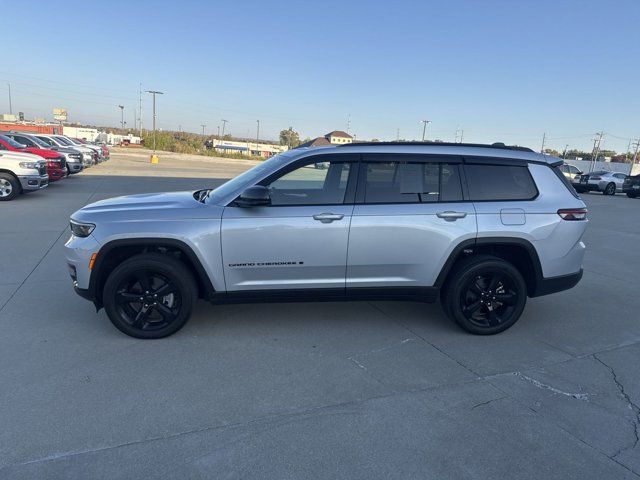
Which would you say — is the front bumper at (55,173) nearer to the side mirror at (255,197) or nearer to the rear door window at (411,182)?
the side mirror at (255,197)

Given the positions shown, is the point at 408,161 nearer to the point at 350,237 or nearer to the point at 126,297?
the point at 350,237

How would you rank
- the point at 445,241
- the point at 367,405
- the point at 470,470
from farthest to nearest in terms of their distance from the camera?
the point at 445,241, the point at 367,405, the point at 470,470

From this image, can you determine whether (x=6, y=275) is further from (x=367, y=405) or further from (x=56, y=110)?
(x=56, y=110)

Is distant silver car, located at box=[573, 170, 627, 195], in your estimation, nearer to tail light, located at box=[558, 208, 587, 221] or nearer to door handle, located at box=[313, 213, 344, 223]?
tail light, located at box=[558, 208, 587, 221]

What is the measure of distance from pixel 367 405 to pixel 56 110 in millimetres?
97972

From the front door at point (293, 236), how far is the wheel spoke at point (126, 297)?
823mm

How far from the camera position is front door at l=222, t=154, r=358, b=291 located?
3.85 metres

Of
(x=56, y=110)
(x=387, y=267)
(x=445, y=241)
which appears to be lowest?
(x=387, y=267)

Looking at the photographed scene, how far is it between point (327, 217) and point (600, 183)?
86.3ft

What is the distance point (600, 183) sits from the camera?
81.1ft

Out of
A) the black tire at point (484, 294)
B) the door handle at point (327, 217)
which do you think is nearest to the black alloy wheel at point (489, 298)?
the black tire at point (484, 294)

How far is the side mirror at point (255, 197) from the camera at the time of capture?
146 inches

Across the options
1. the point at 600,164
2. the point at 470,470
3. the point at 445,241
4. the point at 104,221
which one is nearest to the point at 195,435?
the point at 470,470

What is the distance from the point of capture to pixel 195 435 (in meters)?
2.70
